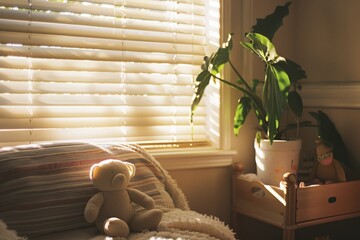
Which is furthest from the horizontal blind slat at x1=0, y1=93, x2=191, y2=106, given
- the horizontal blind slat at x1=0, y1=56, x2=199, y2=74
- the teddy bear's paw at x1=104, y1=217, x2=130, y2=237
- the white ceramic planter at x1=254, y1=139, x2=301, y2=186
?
the teddy bear's paw at x1=104, y1=217, x2=130, y2=237

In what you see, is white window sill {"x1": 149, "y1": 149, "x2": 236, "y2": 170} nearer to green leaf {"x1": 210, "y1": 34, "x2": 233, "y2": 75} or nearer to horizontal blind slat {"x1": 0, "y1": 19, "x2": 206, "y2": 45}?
green leaf {"x1": 210, "y1": 34, "x2": 233, "y2": 75}

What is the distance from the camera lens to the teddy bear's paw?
1.43m

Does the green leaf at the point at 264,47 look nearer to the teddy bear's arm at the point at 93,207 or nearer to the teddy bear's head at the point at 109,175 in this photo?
the teddy bear's head at the point at 109,175

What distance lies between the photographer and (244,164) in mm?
2361

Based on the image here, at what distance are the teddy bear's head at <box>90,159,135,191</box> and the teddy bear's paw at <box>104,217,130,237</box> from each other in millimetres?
130

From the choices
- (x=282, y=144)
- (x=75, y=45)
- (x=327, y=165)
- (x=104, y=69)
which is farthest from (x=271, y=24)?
(x=75, y=45)

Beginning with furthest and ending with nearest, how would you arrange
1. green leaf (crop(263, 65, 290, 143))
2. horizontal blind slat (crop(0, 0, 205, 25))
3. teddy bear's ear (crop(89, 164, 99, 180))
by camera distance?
horizontal blind slat (crop(0, 0, 205, 25)) < green leaf (crop(263, 65, 290, 143)) < teddy bear's ear (crop(89, 164, 99, 180))

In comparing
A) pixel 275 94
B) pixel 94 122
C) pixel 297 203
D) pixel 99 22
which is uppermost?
pixel 99 22

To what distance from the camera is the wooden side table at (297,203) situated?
1.88 m

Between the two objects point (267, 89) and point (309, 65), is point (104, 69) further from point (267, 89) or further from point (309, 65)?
point (309, 65)

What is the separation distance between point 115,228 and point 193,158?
0.80 m

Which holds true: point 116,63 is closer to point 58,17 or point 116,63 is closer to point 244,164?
point 58,17

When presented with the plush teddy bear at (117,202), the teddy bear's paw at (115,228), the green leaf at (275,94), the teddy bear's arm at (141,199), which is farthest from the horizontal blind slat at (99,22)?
the teddy bear's paw at (115,228)

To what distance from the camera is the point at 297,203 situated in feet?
6.17
